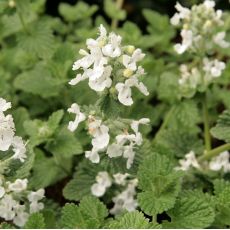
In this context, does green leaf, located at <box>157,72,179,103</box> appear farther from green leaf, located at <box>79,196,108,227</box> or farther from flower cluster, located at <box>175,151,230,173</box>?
green leaf, located at <box>79,196,108,227</box>

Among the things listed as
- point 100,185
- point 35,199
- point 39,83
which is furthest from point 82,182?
point 39,83

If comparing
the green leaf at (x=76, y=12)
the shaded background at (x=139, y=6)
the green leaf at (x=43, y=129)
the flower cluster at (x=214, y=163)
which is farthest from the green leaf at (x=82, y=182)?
the shaded background at (x=139, y=6)

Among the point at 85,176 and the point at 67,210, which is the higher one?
the point at 67,210

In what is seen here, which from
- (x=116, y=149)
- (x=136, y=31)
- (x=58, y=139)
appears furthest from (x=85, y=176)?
(x=136, y=31)

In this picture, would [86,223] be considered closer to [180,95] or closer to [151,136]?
[180,95]

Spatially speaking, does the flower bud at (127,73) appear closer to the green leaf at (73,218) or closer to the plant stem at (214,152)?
the green leaf at (73,218)

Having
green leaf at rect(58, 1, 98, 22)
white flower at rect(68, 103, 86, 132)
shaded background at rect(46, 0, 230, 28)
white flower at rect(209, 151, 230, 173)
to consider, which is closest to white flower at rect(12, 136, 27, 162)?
white flower at rect(68, 103, 86, 132)
